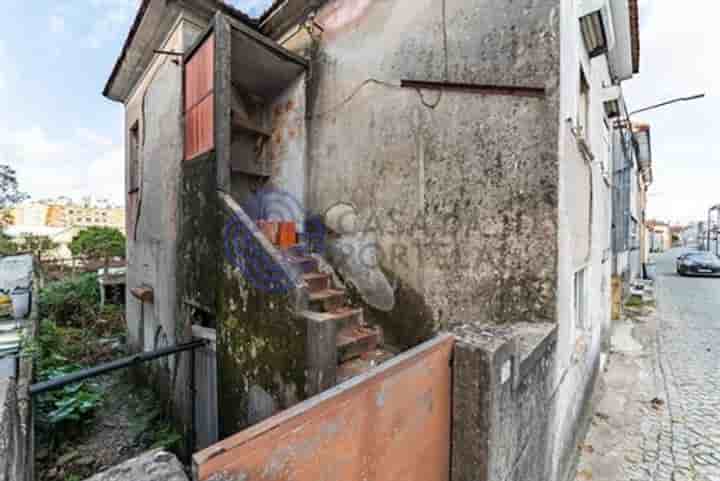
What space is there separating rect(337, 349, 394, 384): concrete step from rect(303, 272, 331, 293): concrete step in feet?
3.59

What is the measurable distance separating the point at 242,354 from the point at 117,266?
15.8 m

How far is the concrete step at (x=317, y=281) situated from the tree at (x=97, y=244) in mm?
17959

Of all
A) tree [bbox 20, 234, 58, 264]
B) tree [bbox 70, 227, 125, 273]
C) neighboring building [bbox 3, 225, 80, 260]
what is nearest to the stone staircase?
tree [bbox 70, 227, 125, 273]

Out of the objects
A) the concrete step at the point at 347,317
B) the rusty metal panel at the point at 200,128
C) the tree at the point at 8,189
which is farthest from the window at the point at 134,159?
the tree at the point at 8,189

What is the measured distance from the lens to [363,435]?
142cm

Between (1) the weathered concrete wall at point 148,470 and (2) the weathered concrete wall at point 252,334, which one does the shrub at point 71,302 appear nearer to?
(2) the weathered concrete wall at point 252,334

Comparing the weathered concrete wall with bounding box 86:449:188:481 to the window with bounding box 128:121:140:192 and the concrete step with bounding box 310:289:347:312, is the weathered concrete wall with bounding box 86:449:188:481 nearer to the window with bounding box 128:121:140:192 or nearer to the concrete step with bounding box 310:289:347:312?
the concrete step with bounding box 310:289:347:312

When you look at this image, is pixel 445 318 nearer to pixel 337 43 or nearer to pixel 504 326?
pixel 504 326

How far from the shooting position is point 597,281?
491 centimetres

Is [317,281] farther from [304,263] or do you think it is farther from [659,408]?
[659,408]

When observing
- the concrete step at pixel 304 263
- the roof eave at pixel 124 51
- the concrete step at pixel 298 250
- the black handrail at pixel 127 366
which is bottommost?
the black handrail at pixel 127 366

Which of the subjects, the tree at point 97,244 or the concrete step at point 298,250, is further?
the tree at point 97,244

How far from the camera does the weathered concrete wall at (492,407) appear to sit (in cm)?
186

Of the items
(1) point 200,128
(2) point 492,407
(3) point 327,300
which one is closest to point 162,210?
(1) point 200,128
